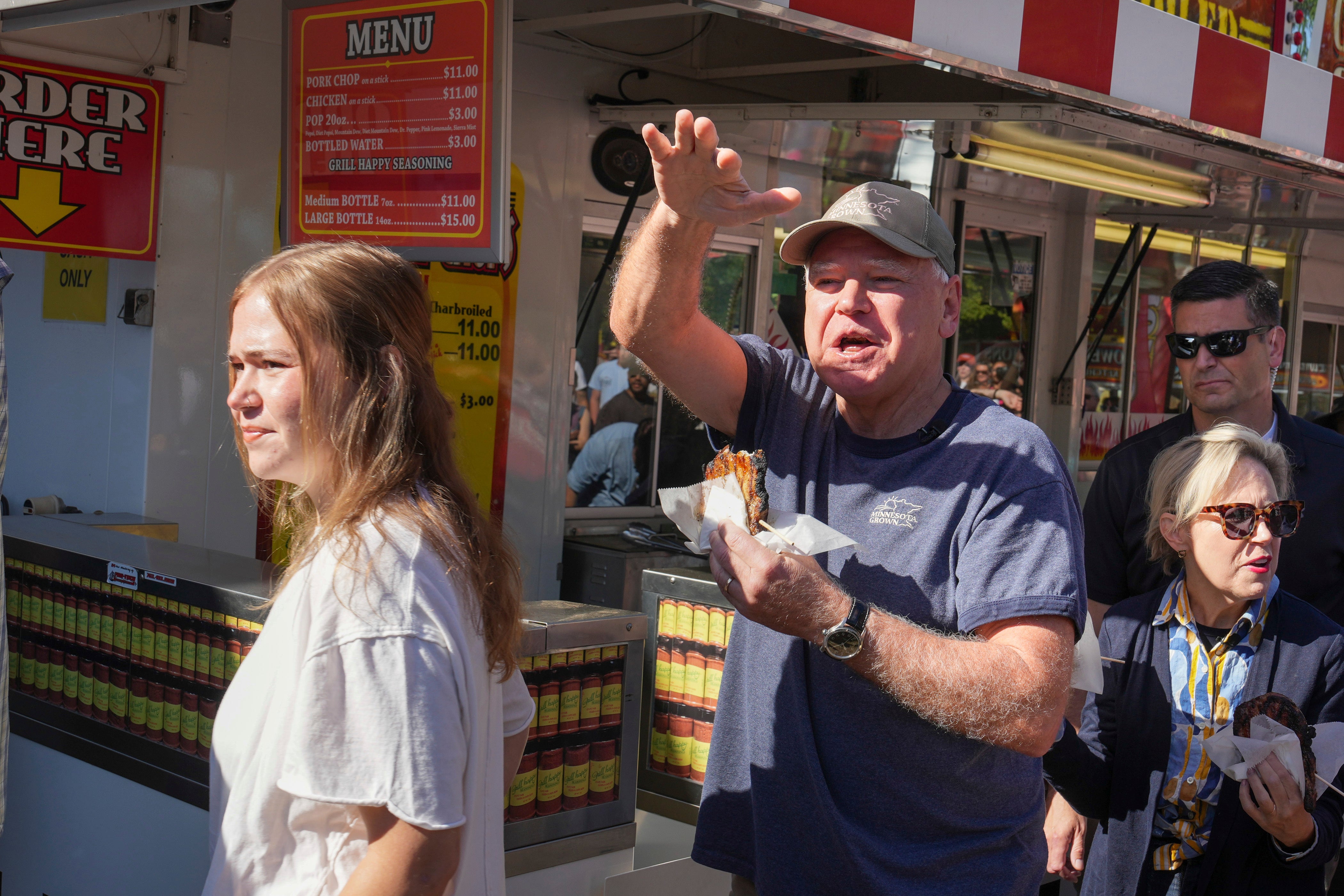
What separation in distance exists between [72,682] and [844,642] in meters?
2.68

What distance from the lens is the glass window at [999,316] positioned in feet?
25.0

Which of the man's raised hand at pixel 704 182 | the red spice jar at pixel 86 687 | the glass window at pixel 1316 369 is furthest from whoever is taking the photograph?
the glass window at pixel 1316 369

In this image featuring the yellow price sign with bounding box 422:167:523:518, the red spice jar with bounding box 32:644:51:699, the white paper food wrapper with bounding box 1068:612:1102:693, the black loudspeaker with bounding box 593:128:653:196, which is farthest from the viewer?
the black loudspeaker with bounding box 593:128:653:196

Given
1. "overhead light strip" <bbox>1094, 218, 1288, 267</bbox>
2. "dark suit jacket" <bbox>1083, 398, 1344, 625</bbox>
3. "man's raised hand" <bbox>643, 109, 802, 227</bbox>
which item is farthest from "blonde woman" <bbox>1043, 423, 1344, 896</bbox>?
"overhead light strip" <bbox>1094, 218, 1288, 267</bbox>

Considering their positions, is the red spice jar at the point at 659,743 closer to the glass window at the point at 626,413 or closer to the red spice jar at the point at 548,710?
the red spice jar at the point at 548,710

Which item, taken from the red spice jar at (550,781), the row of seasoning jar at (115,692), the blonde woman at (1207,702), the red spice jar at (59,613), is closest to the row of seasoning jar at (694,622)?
the red spice jar at (550,781)

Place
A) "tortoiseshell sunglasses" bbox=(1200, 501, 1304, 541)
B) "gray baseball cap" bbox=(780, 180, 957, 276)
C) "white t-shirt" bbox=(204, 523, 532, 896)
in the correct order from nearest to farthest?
"white t-shirt" bbox=(204, 523, 532, 896), "gray baseball cap" bbox=(780, 180, 957, 276), "tortoiseshell sunglasses" bbox=(1200, 501, 1304, 541)

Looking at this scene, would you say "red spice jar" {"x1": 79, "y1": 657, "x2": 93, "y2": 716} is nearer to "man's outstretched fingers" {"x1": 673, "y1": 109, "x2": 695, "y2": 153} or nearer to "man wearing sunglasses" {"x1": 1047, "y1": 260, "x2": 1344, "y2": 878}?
"man's outstretched fingers" {"x1": 673, "y1": 109, "x2": 695, "y2": 153}

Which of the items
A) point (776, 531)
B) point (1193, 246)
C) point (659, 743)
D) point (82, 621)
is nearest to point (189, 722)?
point (82, 621)

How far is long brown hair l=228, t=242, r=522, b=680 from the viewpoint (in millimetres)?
1517

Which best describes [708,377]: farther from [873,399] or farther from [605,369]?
[605,369]

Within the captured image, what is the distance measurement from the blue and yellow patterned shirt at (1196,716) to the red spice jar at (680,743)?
1.19 metres


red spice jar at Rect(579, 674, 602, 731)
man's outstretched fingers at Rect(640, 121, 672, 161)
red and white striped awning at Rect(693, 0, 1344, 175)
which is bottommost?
red spice jar at Rect(579, 674, 602, 731)

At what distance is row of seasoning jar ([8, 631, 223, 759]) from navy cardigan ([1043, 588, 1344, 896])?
197 centimetres
